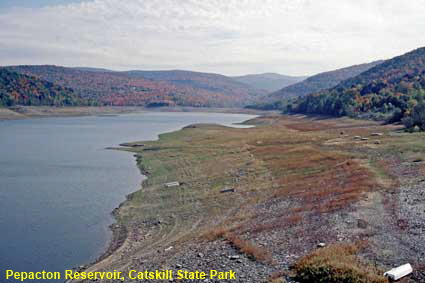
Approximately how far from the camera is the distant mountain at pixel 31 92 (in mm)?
166125

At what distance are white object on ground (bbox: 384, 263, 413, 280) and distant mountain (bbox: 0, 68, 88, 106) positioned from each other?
15651cm

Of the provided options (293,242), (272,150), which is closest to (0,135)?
(272,150)

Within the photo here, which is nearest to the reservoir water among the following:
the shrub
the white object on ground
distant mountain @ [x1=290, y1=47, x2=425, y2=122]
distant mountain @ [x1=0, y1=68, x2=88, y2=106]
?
the shrub

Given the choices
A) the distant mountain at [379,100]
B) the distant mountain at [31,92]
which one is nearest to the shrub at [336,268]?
the distant mountain at [379,100]

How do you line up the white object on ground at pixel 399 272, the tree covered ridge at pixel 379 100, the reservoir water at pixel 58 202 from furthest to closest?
the tree covered ridge at pixel 379 100, the reservoir water at pixel 58 202, the white object on ground at pixel 399 272

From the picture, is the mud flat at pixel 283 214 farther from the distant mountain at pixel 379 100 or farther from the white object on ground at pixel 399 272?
the distant mountain at pixel 379 100

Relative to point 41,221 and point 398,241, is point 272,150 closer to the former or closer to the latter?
point 41,221

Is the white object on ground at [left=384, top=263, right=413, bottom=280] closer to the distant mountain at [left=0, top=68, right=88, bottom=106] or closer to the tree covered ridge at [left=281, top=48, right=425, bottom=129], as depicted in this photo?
the tree covered ridge at [left=281, top=48, right=425, bottom=129]

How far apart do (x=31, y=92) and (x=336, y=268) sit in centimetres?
18048

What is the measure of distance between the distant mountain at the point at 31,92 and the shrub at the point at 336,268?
15417cm

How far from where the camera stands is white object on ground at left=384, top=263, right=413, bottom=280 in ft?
40.7

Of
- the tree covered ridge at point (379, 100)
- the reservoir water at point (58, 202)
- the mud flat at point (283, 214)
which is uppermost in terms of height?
the tree covered ridge at point (379, 100)

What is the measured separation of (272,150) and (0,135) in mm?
52200

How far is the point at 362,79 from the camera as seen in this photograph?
167000mm
